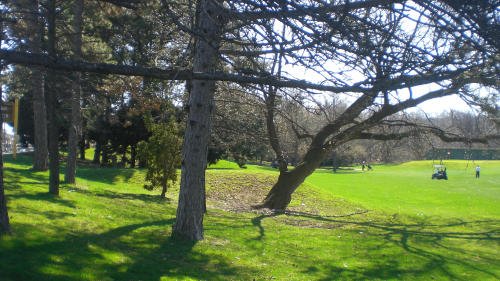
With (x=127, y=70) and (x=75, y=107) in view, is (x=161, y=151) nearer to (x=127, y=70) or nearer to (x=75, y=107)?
(x=75, y=107)

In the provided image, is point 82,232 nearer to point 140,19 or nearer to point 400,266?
point 140,19

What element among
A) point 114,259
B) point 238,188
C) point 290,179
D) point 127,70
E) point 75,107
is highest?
point 75,107

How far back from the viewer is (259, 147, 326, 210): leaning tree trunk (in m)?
20.4

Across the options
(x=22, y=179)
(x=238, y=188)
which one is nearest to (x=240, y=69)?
(x=22, y=179)

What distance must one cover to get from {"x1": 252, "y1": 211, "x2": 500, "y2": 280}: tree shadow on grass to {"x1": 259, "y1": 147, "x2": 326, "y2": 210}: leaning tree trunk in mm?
1427

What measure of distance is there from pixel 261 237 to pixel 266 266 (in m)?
3.09

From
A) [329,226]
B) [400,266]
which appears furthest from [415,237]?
[400,266]

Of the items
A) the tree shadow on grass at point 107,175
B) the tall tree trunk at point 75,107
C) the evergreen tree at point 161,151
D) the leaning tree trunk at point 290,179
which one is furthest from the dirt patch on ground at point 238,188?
the tall tree trunk at point 75,107

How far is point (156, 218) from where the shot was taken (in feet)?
44.0

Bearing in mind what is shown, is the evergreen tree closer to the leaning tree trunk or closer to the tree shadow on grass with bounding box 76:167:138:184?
the leaning tree trunk

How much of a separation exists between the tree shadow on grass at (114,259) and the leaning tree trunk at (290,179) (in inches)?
407

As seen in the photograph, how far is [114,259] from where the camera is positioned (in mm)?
8164

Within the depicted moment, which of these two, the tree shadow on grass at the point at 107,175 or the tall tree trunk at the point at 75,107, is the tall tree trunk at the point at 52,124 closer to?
the tall tree trunk at the point at 75,107

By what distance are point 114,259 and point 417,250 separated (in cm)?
846
